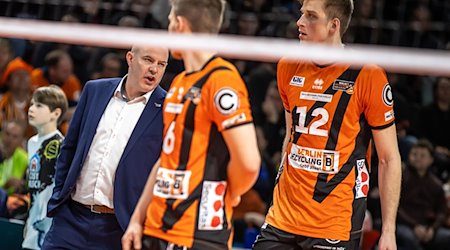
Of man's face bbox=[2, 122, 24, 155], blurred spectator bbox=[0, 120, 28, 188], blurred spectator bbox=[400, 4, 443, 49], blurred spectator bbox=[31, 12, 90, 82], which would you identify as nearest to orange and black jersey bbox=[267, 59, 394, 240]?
blurred spectator bbox=[0, 120, 28, 188]

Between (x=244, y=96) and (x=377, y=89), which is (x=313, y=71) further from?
(x=244, y=96)

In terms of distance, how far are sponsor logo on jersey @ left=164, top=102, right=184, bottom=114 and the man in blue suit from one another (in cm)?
89

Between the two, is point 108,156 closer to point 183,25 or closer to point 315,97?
point 315,97

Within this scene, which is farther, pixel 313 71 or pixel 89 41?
pixel 313 71

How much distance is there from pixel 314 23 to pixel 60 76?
5018 mm

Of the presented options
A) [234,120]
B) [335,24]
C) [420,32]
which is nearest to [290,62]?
[335,24]

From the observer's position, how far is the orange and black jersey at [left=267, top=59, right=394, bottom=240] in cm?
505

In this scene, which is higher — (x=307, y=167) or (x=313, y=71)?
(x=313, y=71)

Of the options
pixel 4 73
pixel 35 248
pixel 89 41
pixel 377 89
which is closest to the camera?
pixel 89 41

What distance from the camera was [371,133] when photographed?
5.11m

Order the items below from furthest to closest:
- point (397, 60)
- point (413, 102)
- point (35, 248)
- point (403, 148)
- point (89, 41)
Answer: point (413, 102), point (403, 148), point (35, 248), point (89, 41), point (397, 60)

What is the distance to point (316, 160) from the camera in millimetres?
5105

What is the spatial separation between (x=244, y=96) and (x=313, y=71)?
112 centimetres

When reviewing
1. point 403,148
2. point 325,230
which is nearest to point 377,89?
point 325,230
